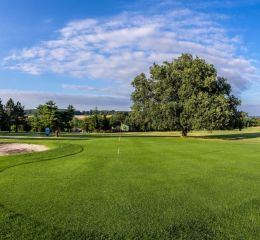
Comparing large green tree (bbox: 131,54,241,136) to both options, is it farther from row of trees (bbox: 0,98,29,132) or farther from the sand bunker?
row of trees (bbox: 0,98,29,132)

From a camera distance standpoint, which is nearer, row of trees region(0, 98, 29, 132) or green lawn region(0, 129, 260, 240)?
green lawn region(0, 129, 260, 240)

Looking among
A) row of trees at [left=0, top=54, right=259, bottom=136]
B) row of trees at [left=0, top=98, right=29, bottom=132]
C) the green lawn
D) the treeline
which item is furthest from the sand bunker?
row of trees at [left=0, top=98, right=29, bottom=132]

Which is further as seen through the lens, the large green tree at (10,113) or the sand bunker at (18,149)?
the large green tree at (10,113)

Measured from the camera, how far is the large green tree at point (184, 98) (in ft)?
158

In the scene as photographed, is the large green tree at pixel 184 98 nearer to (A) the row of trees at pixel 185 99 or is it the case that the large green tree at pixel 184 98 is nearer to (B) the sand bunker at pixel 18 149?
(A) the row of trees at pixel 185 99

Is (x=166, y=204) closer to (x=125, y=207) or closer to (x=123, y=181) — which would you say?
(x=125, y=207)

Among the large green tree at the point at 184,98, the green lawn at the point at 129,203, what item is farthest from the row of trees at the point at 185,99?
the green lawn at the point at 129,203

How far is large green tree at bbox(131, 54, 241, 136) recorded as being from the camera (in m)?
48.0

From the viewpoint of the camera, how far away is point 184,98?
51406mm

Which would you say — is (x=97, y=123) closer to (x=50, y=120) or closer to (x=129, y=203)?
(x=50, y=120)

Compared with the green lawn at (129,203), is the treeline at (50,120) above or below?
above

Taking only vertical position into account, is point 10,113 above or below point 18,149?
above

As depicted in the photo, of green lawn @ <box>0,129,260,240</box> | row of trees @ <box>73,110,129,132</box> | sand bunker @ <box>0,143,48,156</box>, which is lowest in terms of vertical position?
green lawn @ <box>0,129,260,240</box>

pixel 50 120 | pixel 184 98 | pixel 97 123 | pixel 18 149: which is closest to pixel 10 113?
pixel 97 123
